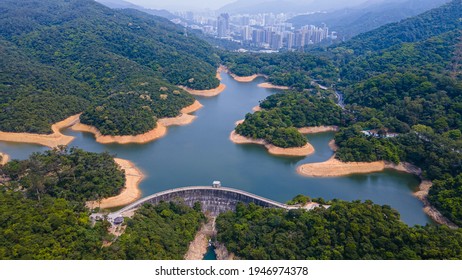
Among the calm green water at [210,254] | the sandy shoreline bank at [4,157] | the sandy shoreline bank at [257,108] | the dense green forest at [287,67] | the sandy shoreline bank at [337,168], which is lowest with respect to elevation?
the calm green water at [210,254]

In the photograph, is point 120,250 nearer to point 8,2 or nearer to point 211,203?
point 211,203

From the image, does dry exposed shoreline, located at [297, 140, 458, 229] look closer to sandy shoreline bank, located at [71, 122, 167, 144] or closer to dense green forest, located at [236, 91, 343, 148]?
dense green forest, located at [236, 91, 343, 148]

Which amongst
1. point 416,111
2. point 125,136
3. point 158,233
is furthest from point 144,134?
point 416,111

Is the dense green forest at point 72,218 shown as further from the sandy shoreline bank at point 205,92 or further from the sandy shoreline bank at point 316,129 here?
the sandy shoreline bank at point 205,92

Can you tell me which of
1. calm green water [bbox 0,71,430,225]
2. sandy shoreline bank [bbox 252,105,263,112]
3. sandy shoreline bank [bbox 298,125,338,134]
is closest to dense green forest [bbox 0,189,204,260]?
calm green water [bbox 0,71,430,225]

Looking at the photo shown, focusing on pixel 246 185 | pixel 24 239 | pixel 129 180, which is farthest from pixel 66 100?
pixel 24 239

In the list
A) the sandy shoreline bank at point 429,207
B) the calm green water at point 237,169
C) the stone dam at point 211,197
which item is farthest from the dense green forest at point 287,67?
the stone dam at point 211,197
